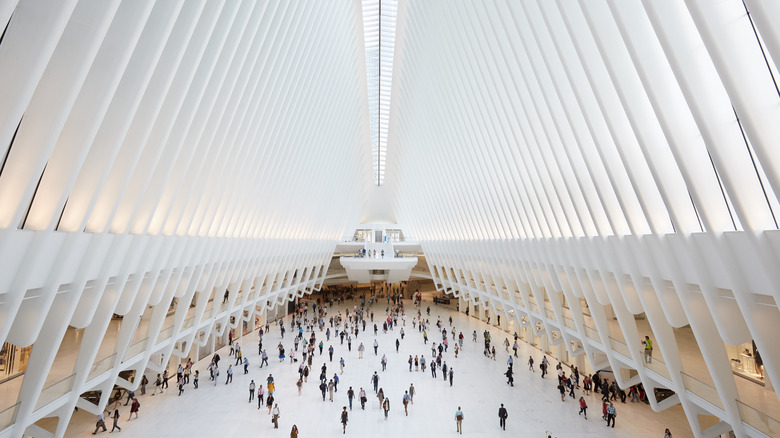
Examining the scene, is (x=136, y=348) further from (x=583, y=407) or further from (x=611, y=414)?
(x=611, y=414)

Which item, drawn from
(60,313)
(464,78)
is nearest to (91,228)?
(60,313)

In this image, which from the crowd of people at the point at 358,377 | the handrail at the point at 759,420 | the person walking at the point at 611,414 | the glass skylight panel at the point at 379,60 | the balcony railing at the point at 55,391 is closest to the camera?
the handrail at the point at 759,420

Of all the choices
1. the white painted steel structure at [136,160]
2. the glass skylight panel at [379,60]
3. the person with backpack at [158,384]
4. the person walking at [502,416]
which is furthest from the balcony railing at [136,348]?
the glass skylight panel at [379,60]

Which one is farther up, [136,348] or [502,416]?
[502,416]

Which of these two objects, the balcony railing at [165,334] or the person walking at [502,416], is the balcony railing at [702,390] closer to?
the person walking at [502,416]

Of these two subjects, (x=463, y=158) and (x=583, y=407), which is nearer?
(x=583, y=407)

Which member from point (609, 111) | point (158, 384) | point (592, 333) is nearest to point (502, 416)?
point (592, 333)

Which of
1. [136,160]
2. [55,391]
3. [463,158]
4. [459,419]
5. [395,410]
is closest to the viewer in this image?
[136,160]
